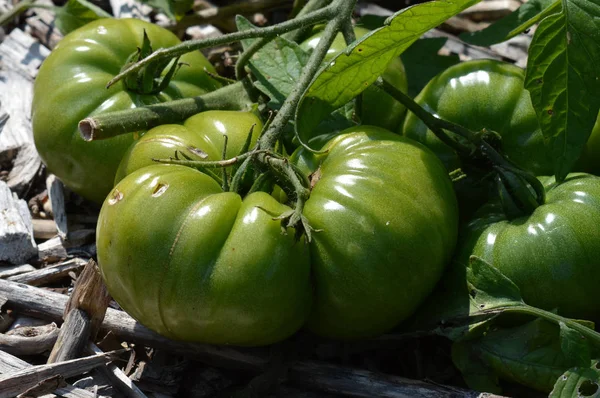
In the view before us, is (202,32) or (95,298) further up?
(202,32)

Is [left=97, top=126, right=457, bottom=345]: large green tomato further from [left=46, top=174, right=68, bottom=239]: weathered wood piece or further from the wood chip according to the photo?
the wood chip

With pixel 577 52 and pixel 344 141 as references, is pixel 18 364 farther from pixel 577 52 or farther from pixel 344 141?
pixel 577 52

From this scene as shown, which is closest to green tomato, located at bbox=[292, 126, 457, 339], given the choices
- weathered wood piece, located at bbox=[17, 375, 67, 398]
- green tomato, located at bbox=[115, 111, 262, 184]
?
green tomato, located at bbox=[115, 111, 262, 184]

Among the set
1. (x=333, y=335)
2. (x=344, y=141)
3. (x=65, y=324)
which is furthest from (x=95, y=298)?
(x=344, y=141)

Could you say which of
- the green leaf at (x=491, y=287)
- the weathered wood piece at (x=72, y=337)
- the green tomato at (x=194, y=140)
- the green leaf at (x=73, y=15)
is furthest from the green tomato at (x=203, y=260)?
the green leaf at (x=73, y=15)

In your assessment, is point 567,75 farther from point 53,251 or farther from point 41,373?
point 53,251

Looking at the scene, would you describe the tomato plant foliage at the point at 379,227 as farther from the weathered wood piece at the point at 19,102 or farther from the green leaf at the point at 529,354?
the weathered wood piece at the point at 19,102
